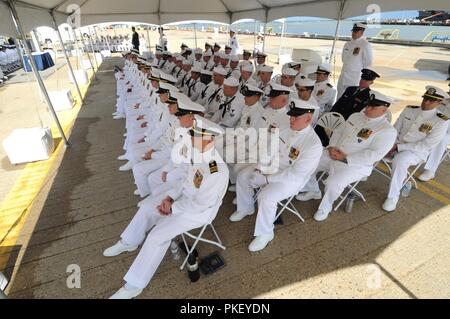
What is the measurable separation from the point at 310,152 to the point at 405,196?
2.23 m

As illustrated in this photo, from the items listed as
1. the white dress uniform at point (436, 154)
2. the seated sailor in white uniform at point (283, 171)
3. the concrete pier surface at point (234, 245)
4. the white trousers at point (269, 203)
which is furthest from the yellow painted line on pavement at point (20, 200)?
the white dress uniform at point (436, 154)

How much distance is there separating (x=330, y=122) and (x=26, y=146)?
6052mm

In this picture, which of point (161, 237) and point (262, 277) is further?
point (262, 277)

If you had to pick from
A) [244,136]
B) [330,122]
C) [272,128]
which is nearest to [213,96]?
[244,136]

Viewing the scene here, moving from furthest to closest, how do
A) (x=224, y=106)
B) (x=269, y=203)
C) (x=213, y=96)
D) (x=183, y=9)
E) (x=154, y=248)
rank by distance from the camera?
(x=183, y=9)
(x=213, y=96)
(x=224, y=106)
(x=269, y=203)
(x=154, y=248)

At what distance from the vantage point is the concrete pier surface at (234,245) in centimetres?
276

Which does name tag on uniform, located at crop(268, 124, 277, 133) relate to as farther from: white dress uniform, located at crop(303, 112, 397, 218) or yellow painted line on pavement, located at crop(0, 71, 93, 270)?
yellow painted line on pavement, located at crop(0, 71, 93, 270)

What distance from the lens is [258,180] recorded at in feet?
11.8

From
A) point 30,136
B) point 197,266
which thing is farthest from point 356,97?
point 30,136

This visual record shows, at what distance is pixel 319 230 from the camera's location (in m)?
3.53

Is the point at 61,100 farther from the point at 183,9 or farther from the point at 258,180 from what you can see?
the point at 258,180

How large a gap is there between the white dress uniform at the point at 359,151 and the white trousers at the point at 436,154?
170 cm

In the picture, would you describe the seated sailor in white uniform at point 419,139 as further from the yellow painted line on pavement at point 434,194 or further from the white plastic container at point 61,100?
the white plastic container at point 61,100
